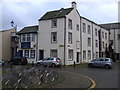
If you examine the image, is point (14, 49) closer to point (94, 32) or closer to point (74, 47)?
point (74, 47)

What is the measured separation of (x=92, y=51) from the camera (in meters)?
34.0

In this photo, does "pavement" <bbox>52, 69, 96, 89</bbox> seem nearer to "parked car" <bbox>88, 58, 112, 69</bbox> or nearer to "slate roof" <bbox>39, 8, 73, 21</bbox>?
"parked car" <bbox>88, 58, 112, 69</bbox>

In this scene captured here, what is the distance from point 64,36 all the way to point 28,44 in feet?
24.5

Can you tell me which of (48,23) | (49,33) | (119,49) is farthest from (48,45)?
(119,49)

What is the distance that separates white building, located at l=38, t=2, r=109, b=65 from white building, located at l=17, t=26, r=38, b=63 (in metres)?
1.05

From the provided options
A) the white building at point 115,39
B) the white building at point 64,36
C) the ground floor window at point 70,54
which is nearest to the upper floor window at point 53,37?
the white building at point 64,36

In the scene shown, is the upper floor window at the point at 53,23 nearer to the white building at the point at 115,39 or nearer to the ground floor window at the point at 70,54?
the ground floor window at the point at 70,54

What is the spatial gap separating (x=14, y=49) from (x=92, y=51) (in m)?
17.3

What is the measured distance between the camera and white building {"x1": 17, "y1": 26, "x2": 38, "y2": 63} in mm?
27908

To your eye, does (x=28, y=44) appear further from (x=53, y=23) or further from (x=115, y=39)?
(x=115, y=39)

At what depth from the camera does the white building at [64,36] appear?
25312mm

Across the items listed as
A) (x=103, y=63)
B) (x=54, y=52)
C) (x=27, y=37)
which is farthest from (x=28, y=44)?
(x=103, y=63)

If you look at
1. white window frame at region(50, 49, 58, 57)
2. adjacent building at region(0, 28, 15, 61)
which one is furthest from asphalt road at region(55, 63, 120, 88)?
adjacent building at region(0, 28, 15, 61)

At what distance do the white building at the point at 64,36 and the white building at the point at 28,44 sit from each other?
1.05m
